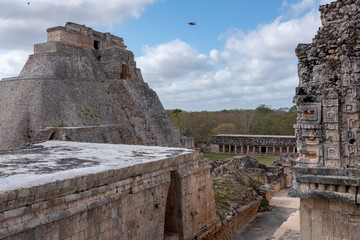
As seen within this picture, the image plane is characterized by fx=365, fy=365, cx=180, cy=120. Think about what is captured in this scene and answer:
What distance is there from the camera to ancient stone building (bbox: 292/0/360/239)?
4.39 m

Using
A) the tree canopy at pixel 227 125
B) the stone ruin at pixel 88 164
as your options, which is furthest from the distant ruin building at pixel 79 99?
the tree canopy at pixel 227 125

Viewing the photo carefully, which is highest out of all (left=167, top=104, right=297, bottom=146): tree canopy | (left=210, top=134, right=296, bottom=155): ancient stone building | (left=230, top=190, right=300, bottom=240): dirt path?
(left=167, top=104, right=297, bottom=146): tree canopy

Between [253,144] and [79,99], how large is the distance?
2030 cm

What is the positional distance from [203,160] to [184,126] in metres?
28.8

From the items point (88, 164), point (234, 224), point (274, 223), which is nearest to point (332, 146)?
point (88, 164)

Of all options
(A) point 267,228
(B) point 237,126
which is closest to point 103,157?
(A) point 267,228

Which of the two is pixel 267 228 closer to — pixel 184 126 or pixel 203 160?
pixel 203 160

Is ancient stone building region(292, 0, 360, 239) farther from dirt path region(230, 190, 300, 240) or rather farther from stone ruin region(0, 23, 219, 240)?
dirt path region(230, 190, 300, 240)

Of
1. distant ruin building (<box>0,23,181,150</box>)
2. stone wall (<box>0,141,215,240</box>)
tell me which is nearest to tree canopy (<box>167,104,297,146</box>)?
distant ruin building (<box>0,23,181,150</box>)

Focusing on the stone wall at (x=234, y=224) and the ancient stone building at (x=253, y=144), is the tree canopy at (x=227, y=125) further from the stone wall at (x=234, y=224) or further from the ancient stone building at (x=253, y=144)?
the stone wall at (x=234, y=224)

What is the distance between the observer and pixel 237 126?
4706cm

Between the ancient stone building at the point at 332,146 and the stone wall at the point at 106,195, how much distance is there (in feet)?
9.29

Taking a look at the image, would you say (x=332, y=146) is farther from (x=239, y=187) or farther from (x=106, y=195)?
(x=239, y=187)

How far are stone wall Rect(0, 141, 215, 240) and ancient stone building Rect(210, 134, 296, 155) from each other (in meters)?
24.4
